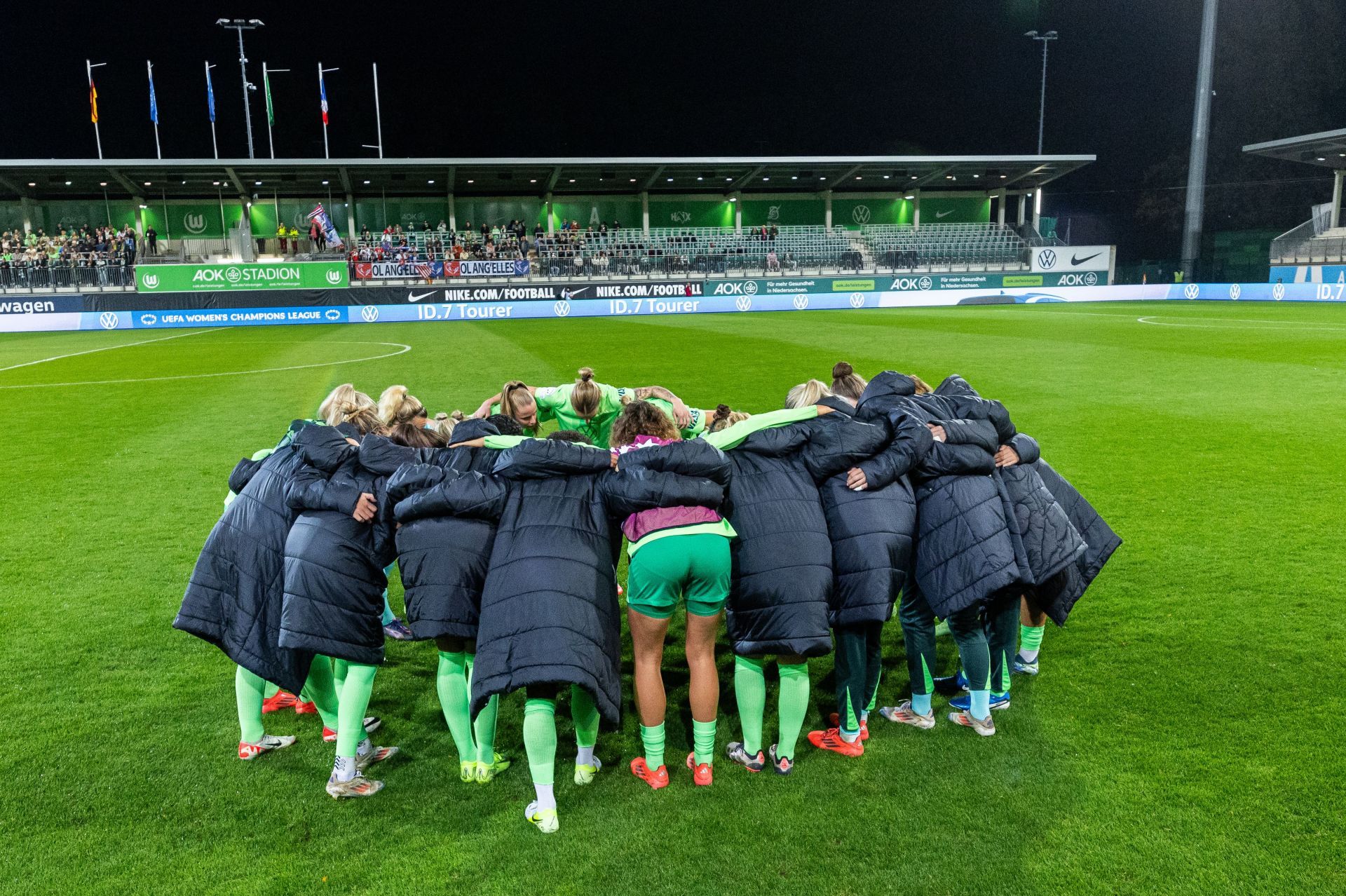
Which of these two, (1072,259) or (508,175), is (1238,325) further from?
(508,175)

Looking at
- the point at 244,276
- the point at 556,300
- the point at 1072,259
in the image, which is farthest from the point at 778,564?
the point at 1072,259

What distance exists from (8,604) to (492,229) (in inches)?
1721

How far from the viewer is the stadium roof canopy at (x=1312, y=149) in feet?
140

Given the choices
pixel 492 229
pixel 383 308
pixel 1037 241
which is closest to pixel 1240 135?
pixel 1037 241

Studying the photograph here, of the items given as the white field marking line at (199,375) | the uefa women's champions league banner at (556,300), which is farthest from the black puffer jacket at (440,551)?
the uefa women's champions league banner at (556,300)

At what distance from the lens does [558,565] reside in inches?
140

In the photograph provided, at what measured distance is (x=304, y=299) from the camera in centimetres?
3638

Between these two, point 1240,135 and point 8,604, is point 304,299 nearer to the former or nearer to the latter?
point 8,604

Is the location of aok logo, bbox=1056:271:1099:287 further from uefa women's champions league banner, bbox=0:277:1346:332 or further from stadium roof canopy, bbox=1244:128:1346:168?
stadium roof canopy, bbox=1244:128:1346:168

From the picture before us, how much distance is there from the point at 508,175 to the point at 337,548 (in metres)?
45.5

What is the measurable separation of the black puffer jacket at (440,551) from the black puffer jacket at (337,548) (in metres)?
0.18

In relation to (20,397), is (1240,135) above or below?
above

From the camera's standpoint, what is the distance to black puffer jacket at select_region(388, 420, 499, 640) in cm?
368

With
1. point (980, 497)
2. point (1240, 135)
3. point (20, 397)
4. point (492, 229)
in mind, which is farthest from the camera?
point (1240, 135)
